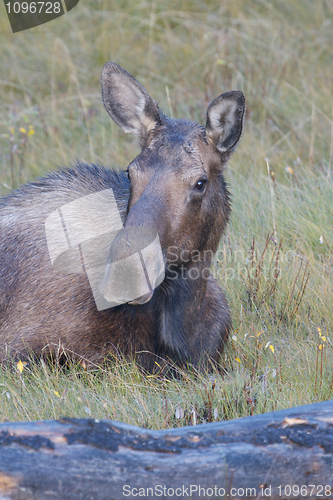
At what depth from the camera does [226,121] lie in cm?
396

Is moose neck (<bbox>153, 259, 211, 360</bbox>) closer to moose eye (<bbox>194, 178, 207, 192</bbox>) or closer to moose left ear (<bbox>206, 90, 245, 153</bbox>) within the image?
moose eye (<bbox>194, 178, 207, 192</bbox>)

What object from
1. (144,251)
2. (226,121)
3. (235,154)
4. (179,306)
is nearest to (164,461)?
(144,251)

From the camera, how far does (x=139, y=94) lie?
4.07 metres

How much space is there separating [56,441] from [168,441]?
42 cm

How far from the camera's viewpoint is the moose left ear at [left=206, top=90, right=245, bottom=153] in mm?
3875

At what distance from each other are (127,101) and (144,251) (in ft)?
4.37

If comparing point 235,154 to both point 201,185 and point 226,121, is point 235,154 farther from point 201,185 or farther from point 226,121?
point 201,185

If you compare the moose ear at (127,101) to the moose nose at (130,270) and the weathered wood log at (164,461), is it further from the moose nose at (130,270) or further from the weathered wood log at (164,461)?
the weathered wood log at (164,461)

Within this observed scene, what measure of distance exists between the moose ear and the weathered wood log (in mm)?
2263

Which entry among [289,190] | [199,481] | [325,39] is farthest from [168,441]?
[325,39]

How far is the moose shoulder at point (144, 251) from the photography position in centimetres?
366

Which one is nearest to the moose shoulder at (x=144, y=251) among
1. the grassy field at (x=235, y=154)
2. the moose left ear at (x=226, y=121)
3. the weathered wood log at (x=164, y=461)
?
the moose left ear at (x=226, y=121)

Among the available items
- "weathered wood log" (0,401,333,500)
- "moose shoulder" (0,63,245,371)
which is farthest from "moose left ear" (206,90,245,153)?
"weathered wood log" (0,401,333,500)

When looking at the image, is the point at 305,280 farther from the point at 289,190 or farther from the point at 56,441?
the point at 56,441
